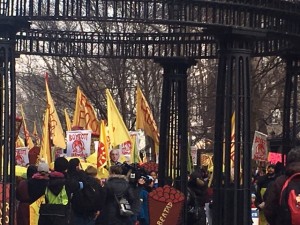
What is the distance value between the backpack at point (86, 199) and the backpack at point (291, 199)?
559cm

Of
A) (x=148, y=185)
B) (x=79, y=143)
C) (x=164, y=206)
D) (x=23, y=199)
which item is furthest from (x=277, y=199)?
(x=79, y=143)

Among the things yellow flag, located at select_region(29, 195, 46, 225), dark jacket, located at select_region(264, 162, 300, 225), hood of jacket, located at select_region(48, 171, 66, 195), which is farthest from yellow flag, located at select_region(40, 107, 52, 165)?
dark jacket, located at select_region(264, 162, 300, 225)

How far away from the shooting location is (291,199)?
813cm

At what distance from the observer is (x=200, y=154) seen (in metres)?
34.8

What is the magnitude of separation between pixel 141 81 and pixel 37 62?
50.7 ft

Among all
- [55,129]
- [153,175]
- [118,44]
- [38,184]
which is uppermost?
[118,44]

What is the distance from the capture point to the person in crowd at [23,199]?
50.1 ft

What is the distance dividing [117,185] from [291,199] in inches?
240

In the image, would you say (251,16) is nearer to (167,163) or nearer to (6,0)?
(6,0)

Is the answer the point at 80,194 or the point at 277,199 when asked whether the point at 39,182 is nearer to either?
the point at 80,194

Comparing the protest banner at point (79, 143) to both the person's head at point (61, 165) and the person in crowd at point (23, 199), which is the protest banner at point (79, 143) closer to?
the person in crowd at point (23, 199)

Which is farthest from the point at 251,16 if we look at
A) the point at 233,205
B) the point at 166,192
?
the point at 166,192

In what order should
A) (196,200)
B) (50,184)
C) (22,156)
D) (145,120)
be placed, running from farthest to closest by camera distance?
1. (145,120)
2. (22,156)
3. (196,200)
4. (50,184)

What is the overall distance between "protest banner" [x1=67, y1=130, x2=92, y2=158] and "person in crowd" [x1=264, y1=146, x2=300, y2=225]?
1485cm
